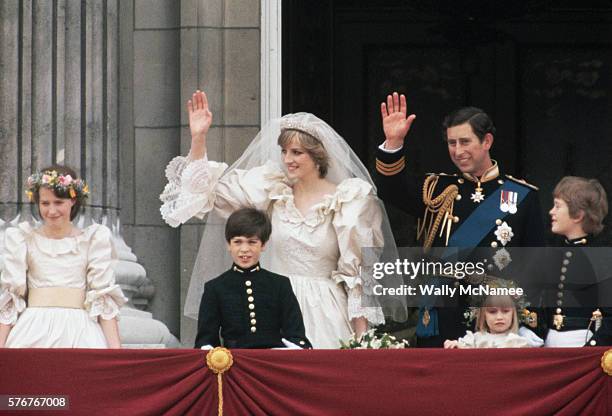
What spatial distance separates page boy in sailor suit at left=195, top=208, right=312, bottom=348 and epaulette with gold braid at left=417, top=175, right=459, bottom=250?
3.04 ft

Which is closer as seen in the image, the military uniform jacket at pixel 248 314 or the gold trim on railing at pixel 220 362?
the gold trim on railing at pixel 220 362

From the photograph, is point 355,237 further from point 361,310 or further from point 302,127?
point 302,127

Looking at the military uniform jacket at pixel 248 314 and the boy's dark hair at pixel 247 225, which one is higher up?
the boy's dark hair at pixel 247 225

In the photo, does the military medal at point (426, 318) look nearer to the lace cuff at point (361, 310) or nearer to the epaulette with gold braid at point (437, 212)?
the lace cuff at point (361, 310)

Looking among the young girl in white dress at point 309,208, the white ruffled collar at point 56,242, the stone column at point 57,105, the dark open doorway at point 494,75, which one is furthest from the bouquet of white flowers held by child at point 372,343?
the dark open doorway at point 494,75

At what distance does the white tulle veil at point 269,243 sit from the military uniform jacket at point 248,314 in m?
0.73

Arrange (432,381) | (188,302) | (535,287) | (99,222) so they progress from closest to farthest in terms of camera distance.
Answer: (432,381) < (535,287) < (188,302) < (99,222)

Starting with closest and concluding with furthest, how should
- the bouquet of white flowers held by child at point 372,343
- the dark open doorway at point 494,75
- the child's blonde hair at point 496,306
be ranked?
1. the bouquet of white flowers held by child at point 372,343
2. the child's blonde hair at point 496,306
3. the dark open doorway at point 494,75

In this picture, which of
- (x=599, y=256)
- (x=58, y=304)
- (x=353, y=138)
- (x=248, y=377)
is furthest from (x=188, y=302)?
(x=353, y=138)

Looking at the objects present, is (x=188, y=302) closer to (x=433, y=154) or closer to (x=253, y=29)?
(x=253, y=29)

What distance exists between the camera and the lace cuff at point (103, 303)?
11531mm

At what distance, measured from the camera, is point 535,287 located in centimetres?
1133

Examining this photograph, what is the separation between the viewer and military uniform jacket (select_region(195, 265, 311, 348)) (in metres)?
11.1

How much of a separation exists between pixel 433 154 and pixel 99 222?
3190 mm
